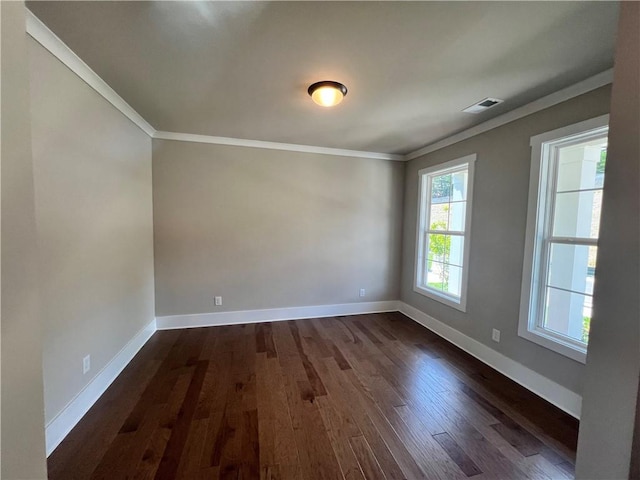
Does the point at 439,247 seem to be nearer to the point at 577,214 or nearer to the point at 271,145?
the point at 577,214

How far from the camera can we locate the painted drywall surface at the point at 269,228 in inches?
131

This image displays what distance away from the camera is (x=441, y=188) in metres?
3.57

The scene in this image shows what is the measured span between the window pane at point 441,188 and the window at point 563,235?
1.14 metres

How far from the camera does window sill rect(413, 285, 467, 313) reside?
302 centimetres

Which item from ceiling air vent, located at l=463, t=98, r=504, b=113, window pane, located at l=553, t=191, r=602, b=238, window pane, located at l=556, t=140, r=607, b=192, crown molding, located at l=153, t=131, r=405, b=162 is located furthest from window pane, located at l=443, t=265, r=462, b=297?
crown molding, located at l=153, t=131, r=405, b=162

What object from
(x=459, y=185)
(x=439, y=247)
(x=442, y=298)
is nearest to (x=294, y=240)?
(x=439, y=247)

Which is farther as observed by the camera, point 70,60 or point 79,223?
point 79,223

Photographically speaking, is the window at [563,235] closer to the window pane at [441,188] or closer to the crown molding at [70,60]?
the window pane at [441,188]

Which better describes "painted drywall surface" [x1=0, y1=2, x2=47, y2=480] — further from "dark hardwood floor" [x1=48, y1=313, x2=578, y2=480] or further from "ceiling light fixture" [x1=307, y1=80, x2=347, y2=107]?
"ceiling light fixture" [x1=307, y1=80, x2=347, y2=107]

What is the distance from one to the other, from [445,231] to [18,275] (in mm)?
3668

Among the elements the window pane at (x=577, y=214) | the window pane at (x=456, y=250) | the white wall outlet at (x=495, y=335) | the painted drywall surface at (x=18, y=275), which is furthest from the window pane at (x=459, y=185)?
the painted drywall surface at (x=18, y=275)

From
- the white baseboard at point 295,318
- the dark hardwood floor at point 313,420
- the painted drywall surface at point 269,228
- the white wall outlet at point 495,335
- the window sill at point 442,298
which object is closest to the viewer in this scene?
the dark hardwood floor at point 313,420

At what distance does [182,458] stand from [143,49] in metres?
2.49

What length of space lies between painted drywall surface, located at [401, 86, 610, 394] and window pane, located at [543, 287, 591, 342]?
0.67ft
